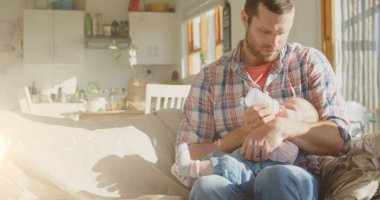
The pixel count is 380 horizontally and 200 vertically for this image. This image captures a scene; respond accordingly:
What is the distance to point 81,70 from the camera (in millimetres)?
6918

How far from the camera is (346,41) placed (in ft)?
15.0

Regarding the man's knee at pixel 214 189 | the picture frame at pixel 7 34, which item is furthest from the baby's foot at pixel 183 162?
the picture frame at pixel 7 34

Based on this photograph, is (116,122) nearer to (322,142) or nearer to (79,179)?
(79,179)

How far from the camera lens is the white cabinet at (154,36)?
22.0 ft

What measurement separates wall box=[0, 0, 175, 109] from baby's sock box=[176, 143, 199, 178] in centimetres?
538

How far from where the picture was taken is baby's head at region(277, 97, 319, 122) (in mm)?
1662

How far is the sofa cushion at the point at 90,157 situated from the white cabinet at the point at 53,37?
184 inches

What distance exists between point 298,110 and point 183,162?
441mm

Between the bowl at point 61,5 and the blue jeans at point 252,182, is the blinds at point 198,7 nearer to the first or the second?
the bowl at point 61,5

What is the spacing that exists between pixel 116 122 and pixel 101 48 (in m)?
4.89

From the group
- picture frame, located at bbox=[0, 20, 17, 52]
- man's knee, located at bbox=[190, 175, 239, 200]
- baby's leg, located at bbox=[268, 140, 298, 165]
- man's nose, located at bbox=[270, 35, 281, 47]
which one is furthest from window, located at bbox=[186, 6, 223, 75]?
man's knee, located at bbox=[190, 175, 239, 200]

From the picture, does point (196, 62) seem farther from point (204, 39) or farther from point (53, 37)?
point (53, 37)

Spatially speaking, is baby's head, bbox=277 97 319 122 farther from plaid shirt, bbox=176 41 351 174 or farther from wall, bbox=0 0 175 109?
wall, bbox=0 0 175 109

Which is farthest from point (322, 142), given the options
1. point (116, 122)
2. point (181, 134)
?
point (116, 122)
